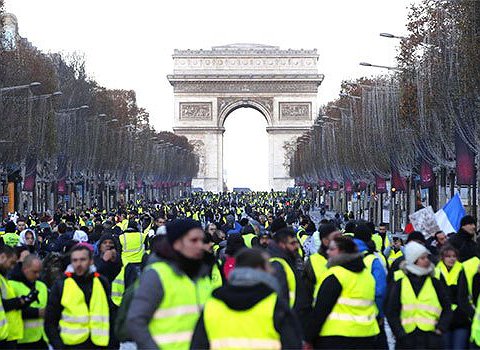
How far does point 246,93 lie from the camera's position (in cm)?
13250

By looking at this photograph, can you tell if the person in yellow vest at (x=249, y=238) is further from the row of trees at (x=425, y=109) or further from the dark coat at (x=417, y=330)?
the row of trees at (x=425, y=109)

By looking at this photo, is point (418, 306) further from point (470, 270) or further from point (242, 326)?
point (242, 326)

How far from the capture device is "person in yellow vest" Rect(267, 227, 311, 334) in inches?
399

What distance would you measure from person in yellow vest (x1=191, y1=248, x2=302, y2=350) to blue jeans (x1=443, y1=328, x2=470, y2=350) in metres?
4.36

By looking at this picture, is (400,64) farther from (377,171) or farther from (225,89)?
(225,89)

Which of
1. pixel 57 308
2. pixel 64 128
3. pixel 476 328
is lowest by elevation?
pixel 476 328

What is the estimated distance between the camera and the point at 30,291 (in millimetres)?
10711

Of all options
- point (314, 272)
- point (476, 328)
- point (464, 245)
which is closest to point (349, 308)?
point (476, 328)

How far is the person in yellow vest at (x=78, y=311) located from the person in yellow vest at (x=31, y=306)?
0.81 metres

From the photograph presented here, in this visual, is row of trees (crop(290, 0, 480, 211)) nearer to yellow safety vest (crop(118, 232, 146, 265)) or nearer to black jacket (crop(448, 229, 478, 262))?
yellow safety vest (crop(118, 232, 146, 265))

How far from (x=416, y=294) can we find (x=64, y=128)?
178 ft

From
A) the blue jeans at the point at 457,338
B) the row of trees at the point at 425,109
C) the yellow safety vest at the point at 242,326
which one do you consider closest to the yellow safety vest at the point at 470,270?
the blue jeans at the point at 457,338

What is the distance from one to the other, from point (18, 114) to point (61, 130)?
463 inches

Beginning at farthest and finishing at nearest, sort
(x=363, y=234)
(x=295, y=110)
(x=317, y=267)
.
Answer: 1. (x=295, y=110)
2. (x=363, y=234)
3. (x=317, y=267)
